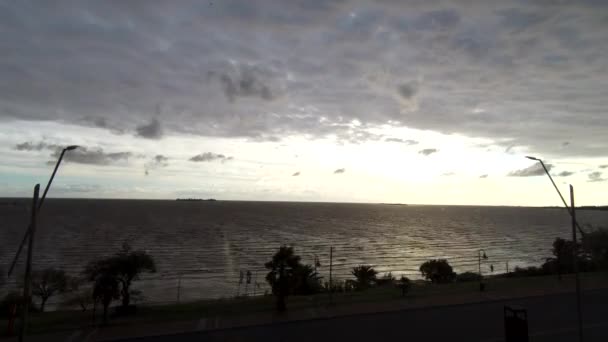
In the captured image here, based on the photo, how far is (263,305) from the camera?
923 inches

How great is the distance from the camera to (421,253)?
3366 inches

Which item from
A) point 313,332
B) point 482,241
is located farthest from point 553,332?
point 482,241

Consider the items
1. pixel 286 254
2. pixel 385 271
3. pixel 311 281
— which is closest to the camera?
A: pixel 286 254

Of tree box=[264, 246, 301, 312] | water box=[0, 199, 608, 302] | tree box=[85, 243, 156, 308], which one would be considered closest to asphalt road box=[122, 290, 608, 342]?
tree box=[264, 246, 301, 312]

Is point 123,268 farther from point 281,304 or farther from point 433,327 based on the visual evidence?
point 433,327

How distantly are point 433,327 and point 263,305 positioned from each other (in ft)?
30.1

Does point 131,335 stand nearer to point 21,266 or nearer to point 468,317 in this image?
point 468,317

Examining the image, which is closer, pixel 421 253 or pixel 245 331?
pixel 245 331

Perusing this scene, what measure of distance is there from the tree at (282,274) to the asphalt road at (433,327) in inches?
110

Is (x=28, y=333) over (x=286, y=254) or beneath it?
beneath

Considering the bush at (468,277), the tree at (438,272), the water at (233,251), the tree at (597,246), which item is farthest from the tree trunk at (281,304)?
the tree at (597,246)

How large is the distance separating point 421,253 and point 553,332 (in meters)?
69.3

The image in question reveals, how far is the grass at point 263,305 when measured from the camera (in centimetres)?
2062

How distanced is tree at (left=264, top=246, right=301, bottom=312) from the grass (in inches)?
34.1
